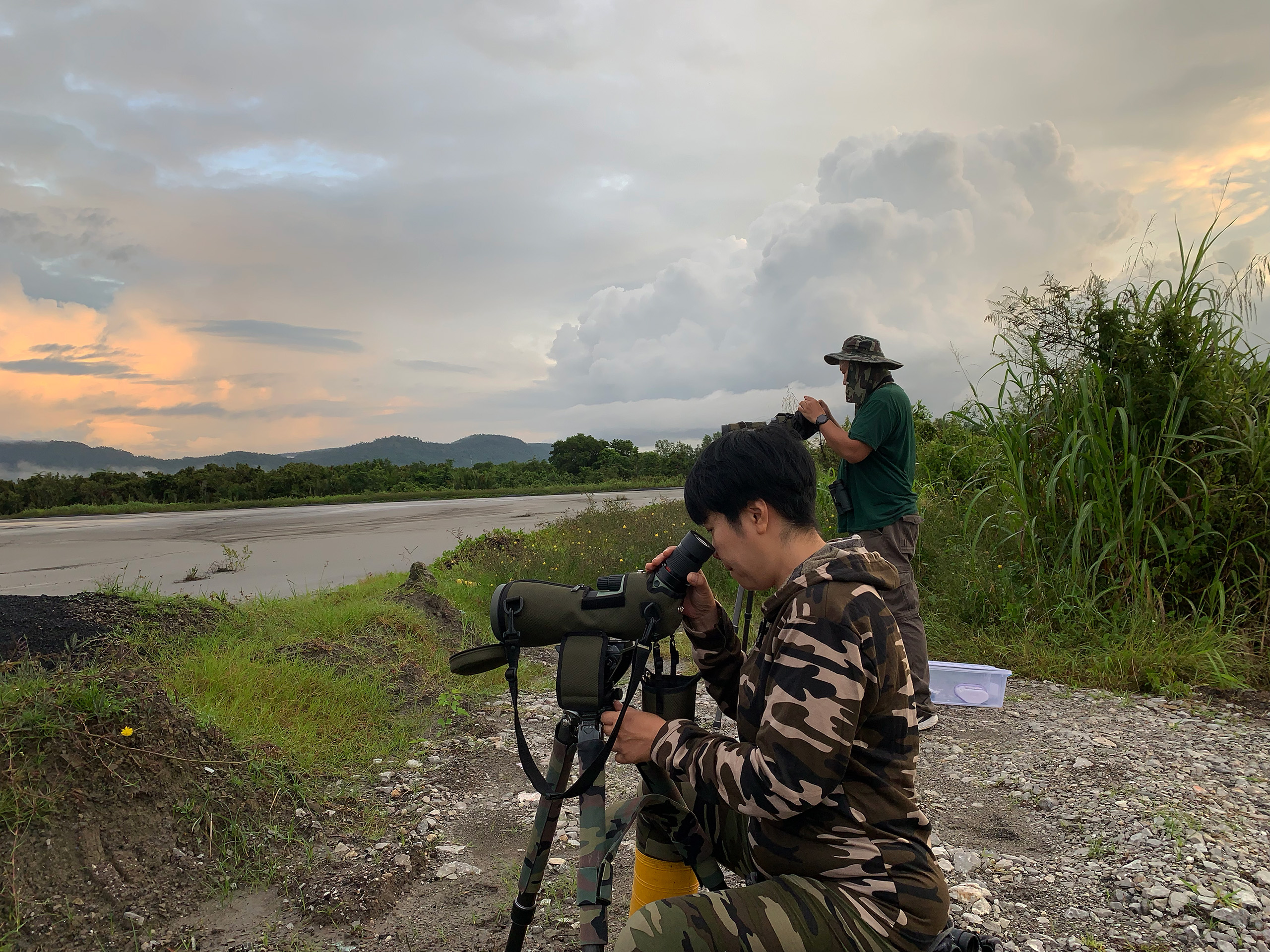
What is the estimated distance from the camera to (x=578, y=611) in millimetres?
1611

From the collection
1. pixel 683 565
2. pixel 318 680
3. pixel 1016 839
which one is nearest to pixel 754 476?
pixel 683 565

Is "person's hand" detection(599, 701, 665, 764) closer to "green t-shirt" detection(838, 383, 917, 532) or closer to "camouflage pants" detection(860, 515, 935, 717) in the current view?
"camouflage pants" detection(860, 515, 935, 717)

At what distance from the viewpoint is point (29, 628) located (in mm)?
4207

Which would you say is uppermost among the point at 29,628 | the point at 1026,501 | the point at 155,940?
the point at 1026,501

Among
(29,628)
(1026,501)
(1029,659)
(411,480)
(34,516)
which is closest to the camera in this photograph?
(29,628)

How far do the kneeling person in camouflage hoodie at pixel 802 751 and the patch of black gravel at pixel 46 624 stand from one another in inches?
142

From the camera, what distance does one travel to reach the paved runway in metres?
8.76

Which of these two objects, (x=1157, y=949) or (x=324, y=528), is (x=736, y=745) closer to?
(x=1157, y=949)

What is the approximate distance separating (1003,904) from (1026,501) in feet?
11.9

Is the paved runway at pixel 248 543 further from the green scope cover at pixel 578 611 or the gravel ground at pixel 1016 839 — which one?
the green scope cover at pixel 578 611

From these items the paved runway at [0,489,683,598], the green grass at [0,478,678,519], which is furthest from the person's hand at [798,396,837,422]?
the green grass at [0,478,678,519]

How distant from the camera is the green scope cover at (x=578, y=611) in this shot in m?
1.61

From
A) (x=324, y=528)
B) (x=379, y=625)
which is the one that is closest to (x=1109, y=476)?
(x=379, y=625)

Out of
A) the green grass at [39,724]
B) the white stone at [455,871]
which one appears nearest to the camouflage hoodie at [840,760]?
the white stone at [455,871]
